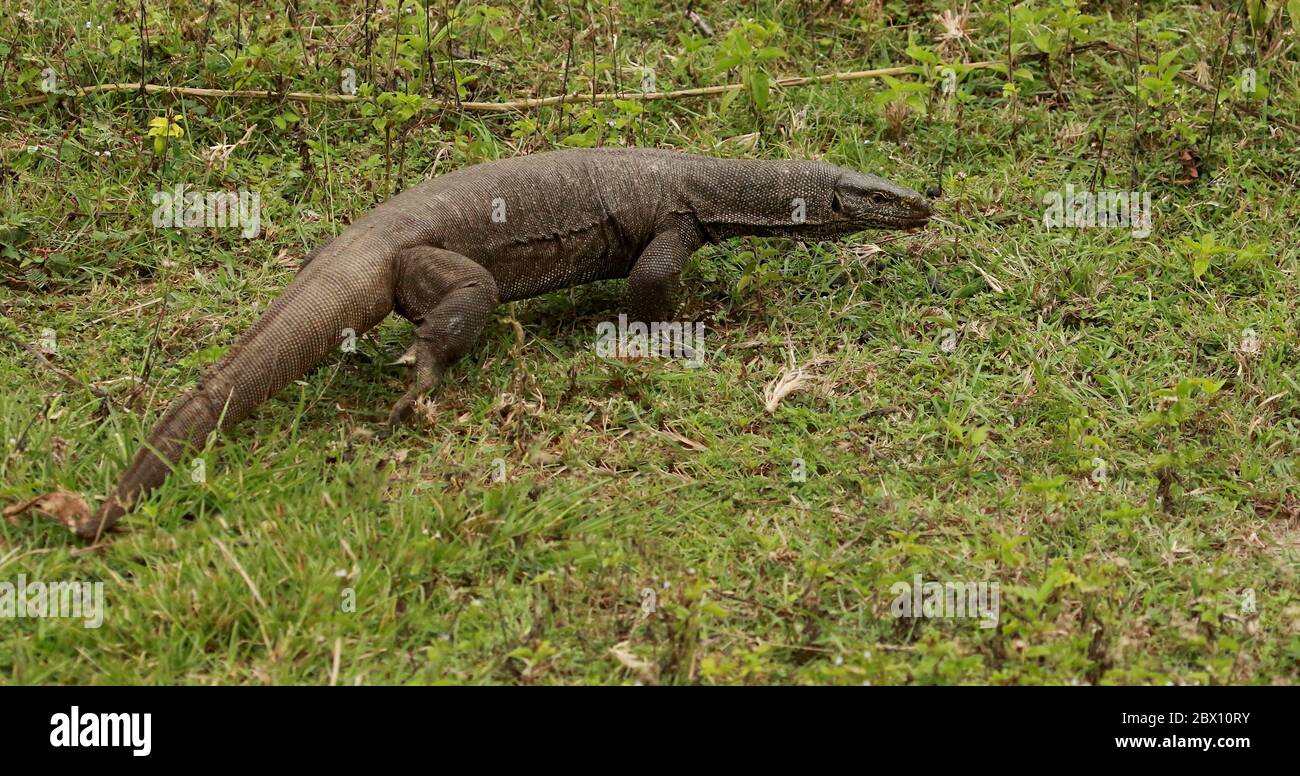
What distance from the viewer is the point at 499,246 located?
6.04 meters

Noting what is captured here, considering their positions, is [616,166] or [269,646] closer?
[269,646]

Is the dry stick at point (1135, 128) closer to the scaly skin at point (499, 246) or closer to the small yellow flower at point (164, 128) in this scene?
the scaly skin at point (499, 246)

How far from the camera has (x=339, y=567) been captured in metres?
4.54

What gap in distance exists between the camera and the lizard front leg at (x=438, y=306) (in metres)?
5.62

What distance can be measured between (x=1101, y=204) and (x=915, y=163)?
0.96 metres

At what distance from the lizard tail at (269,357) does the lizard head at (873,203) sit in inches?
84.7

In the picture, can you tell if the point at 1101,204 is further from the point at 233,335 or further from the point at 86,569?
the point at 86,569

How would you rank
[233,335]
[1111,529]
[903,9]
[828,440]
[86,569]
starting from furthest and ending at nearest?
[903,9] → [233,335] → [828,440] → [1111,529] → [86,569]

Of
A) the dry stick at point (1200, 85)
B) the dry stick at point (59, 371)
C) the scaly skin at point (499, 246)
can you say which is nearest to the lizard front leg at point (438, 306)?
the scaly skin at point (499, 246)

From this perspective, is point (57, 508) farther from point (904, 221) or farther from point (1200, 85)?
point (1200, 85)

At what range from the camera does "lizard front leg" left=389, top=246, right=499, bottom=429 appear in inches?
221

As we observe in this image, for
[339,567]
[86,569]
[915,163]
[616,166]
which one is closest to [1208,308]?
[915,163]

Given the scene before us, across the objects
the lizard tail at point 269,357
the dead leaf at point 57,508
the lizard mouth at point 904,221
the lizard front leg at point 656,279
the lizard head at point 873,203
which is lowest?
the dead leaf at point 57,508

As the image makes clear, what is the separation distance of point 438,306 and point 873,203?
213 centimetres
